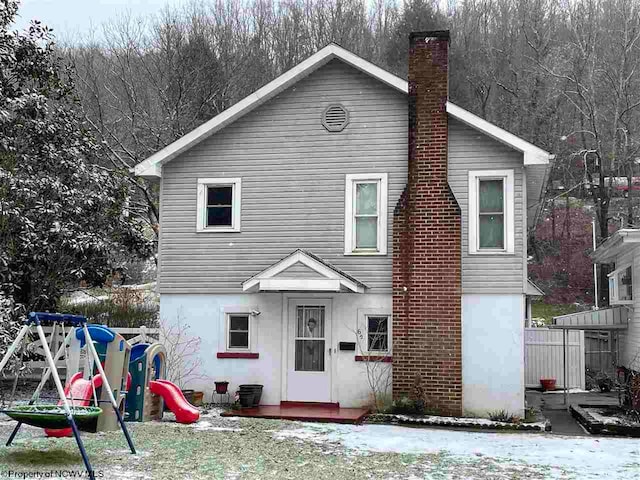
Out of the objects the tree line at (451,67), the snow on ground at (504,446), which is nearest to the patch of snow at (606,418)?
the snow on ground at (504,446)

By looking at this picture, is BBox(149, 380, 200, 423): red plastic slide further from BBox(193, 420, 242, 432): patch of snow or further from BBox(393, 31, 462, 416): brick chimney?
BBox(393, 31, 462, 416): brick chimney

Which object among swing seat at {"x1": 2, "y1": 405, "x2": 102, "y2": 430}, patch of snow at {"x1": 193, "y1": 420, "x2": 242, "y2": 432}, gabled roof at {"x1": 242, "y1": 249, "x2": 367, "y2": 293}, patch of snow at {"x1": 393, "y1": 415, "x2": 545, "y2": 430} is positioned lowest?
patch of snow at {"x1": 193, "y1": 420, "x2": 242, "y2": 432}

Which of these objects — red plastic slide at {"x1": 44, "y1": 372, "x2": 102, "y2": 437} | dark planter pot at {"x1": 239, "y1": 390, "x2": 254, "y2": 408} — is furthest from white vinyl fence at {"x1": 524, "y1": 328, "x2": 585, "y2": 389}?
red plastic slide at {"x1": 44, "y1": 372, "x2": 102, "y2": 437}

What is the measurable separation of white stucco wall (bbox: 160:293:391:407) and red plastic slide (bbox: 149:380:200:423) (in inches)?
86.8

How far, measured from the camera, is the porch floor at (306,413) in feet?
45.7

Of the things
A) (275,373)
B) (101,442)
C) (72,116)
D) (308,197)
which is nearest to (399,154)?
(308,197)

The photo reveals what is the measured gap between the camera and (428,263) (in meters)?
15.0

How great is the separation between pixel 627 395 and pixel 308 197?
7791 millimetres

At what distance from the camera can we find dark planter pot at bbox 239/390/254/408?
15086 millimetres

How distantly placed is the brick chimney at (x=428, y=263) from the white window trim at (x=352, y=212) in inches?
11.9

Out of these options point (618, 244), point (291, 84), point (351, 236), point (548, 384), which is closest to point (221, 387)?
point (351, 236)

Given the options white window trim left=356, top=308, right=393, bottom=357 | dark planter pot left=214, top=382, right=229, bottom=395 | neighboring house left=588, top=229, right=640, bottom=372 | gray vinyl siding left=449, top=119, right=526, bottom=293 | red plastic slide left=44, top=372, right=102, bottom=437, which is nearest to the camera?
red plastic slide left=44, top=372, right=102, bottom=437

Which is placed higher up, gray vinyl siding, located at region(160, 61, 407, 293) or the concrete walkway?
gray vinyl siding, located at region(160, 61, 407, 293)

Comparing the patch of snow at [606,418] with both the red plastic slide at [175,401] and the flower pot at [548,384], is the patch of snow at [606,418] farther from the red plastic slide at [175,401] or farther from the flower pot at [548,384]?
the red plastic slide at [175,401]
